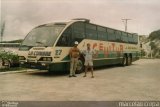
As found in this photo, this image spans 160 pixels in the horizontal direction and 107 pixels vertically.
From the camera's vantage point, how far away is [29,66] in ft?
55.8

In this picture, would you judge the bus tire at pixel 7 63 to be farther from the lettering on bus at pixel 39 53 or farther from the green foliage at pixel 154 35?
the green foliage at pixel 154 35

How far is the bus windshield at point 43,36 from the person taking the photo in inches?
667

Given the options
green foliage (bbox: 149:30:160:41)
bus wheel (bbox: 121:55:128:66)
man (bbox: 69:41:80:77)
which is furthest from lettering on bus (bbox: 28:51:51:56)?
green foliage (bbox: 149:30:160:41)

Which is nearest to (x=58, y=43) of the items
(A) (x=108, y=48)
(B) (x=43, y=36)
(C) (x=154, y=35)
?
(B) (x=43, y=36)

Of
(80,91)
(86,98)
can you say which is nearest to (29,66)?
(80,91)

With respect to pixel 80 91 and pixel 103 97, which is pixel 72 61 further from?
pixel 103 97

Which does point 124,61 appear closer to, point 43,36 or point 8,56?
point 8,56

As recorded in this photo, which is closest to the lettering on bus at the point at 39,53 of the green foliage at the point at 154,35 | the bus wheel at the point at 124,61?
the bus wheel at the point at 124,61

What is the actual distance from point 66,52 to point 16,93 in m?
6.60

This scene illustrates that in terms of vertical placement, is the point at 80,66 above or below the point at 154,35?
below

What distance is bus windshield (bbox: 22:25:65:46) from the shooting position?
1695 cm

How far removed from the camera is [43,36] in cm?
1741

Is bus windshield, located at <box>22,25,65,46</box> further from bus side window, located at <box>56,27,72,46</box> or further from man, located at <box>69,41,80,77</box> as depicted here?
man, located at <box>69,41,80,77</box>

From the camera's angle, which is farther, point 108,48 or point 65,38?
point 108,48
